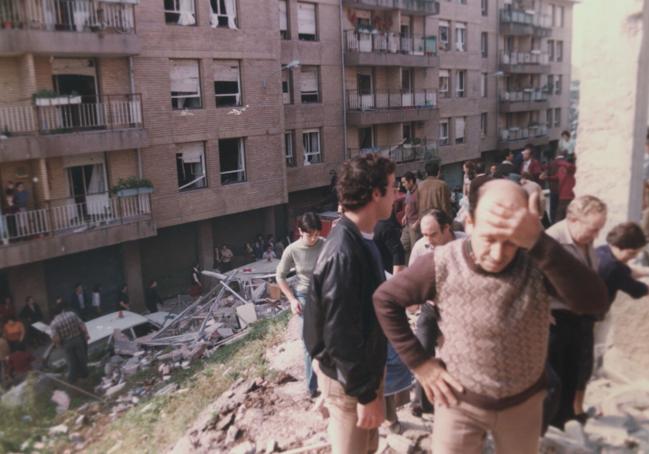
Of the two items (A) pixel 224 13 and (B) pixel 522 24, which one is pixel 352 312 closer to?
(A) pixel 224 13

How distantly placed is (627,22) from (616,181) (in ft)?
3.45

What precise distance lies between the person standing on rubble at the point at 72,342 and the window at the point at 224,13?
430 inches

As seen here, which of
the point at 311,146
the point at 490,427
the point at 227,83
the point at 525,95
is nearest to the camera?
the point at 490,427

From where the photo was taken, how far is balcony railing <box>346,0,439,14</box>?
23941mm

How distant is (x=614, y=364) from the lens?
430cm

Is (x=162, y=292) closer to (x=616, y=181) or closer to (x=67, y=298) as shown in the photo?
(x=67, y=298)

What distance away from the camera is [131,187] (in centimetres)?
1661

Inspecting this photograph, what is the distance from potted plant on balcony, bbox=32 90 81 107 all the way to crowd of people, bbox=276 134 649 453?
13.6 meters

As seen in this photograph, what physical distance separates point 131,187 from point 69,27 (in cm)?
441

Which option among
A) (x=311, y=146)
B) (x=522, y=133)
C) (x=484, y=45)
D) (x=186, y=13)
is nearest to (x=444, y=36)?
(x=484, y=45)

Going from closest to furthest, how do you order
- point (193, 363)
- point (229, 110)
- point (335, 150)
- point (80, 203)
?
point (193, 363), point (80, 203), point (229, 110), point (335, 150)

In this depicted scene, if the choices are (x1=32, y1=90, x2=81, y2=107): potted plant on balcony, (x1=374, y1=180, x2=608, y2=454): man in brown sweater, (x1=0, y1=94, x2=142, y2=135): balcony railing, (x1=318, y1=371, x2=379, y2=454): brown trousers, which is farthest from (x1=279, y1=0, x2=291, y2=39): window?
(x1=374, y1=180, x2=608, y2=454): man in brown sweater

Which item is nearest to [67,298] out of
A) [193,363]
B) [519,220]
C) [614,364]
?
[193,363]

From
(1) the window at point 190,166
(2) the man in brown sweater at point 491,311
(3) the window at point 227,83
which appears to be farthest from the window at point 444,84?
(2) the man in brown sweater at point 491,311
